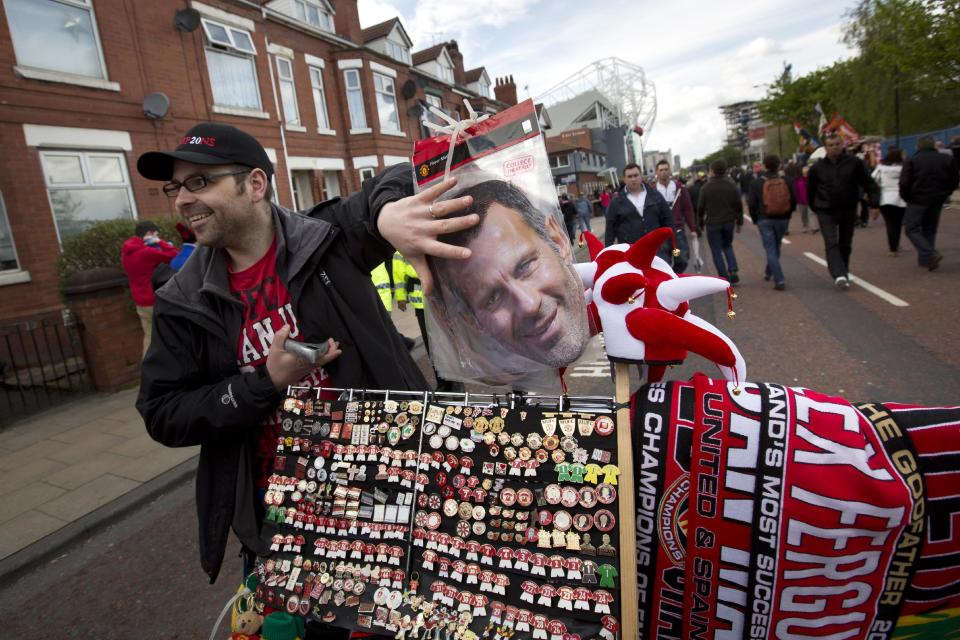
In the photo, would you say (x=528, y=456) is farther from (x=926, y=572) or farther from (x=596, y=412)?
(x=926, y=572)

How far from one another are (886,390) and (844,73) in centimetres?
4050

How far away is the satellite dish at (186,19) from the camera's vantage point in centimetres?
1262

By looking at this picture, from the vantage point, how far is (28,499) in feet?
14.8

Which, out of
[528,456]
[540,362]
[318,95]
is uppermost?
[318,95]

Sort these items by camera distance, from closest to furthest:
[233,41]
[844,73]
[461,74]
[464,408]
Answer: [464,408]
[233,41]
[461,74]
[844,73]

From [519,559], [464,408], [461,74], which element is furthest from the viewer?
[461,74]

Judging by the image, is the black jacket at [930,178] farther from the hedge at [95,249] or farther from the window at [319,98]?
the window at [319,98]

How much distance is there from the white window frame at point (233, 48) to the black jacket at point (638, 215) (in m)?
11.6

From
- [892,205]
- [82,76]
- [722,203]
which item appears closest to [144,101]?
[82,76]

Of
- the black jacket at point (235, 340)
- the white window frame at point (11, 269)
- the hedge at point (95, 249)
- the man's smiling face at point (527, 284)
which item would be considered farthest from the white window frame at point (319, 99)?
the man's smiling face at point (527, 284)

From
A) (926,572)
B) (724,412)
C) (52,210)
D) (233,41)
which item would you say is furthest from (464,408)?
(233,41)

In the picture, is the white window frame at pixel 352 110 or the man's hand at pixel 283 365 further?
the white window frame at pixel 352 110

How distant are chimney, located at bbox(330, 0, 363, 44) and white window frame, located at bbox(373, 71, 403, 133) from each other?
1.60 metres

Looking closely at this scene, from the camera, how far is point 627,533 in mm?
1149
